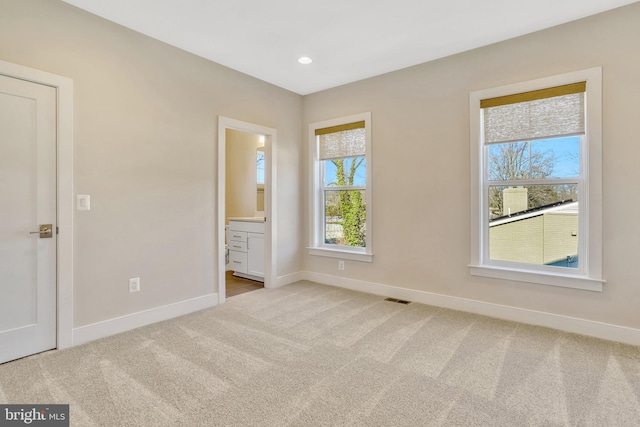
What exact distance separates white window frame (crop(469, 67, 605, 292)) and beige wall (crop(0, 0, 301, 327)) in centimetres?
267

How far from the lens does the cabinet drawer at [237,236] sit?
477 centimetres

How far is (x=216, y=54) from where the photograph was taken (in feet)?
10.9

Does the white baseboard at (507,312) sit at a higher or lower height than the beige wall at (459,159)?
lower

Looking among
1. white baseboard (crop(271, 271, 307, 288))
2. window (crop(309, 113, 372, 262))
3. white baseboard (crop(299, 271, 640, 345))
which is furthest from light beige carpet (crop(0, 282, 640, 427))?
window (crop(309, 113, 372, 262))

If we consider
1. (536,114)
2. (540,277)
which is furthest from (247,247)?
(536,114)

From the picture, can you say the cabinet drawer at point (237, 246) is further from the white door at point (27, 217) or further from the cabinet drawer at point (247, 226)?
the white door at point (27, 217)

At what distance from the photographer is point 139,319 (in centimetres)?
290

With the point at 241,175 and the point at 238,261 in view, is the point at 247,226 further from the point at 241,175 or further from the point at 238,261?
the point at 241,175

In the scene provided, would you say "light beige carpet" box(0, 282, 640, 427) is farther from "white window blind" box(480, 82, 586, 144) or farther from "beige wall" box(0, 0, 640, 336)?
"white window blind" box(480, 82, 586, 144)

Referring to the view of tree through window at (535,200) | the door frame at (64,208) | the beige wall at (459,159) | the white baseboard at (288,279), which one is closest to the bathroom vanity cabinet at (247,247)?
the white baseboard at (288,279)

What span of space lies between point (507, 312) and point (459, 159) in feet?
5.15

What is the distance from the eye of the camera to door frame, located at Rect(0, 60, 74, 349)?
244cm

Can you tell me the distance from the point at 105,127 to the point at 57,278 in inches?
49.9

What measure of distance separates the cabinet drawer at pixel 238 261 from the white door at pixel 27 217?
252 cm
